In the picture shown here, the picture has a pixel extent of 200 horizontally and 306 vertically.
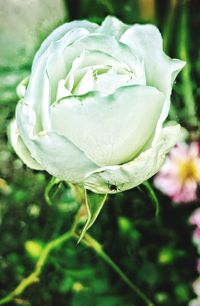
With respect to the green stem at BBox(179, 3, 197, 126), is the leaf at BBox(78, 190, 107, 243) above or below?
above

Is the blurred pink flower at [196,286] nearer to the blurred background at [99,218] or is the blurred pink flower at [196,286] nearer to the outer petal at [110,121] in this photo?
the blurred background at [99,218]

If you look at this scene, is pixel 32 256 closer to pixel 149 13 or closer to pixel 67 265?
pixel 67 265

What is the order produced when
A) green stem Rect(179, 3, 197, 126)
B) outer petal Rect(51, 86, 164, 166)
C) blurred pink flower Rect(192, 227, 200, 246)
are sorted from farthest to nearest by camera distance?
green stem Rect(179, 3, 197, 126) < blurred pink flower Rect(192, 227, 200, 246) < outer petal Rect(51, 86, 164, 166)

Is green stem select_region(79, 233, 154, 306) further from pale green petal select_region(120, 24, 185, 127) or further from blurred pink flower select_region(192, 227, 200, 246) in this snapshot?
pale green petal select_region(120, 24, 185, 127)

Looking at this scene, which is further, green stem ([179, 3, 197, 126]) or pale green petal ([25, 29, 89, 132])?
green stem ([179, 3, 197, 126])

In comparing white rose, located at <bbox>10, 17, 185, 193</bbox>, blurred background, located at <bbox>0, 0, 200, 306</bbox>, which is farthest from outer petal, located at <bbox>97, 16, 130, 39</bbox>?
blurred background, located at <bbox>0, 0, 200, 306</bbox>

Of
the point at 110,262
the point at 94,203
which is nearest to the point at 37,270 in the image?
the point at 110,262

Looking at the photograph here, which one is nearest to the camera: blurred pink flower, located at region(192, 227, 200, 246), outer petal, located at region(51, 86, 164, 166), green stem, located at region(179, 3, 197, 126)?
outer petal, located at region(51, 86, 164, 166)
